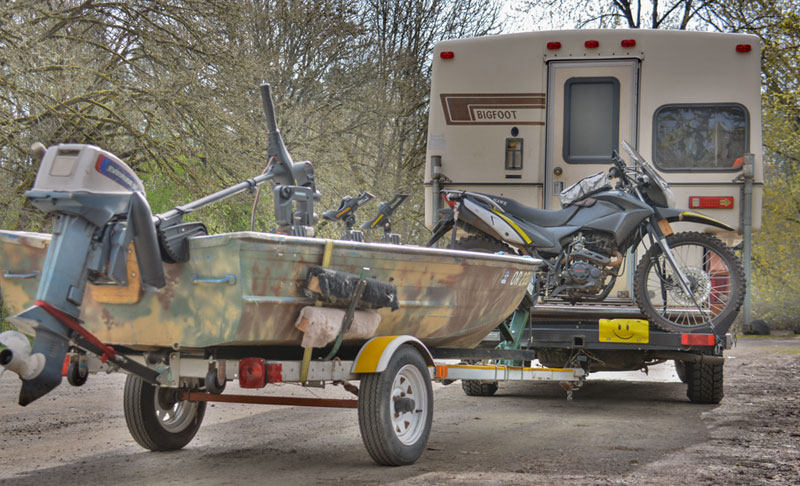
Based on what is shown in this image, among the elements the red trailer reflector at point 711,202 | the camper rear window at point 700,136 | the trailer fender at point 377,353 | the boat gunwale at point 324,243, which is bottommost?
the trailer fender at point 377,353

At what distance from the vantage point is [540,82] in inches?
390

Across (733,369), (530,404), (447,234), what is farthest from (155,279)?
(733,369)

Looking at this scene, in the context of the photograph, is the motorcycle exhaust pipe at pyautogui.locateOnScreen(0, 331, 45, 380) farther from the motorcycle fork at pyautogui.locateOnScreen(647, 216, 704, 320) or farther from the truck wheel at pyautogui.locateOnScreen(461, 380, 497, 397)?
the truck wheel at pyautogui.locateOnScreen(461, 380, 497, 397)

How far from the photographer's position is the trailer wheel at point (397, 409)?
18.7ft

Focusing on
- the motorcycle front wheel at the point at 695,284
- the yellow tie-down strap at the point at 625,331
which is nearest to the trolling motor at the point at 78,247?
the yellow tie-down strap at the point at 625,331

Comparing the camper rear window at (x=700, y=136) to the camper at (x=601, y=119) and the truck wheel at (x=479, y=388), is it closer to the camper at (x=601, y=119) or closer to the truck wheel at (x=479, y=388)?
the camper at (x=601, y=119)

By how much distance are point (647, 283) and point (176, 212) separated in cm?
464

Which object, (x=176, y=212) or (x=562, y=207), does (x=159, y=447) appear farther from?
(x=562, y=207)

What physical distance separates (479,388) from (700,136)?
3326 mm

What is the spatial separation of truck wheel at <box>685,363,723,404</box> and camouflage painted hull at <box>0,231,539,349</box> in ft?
13.6

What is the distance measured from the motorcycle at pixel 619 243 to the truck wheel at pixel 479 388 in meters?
1.82

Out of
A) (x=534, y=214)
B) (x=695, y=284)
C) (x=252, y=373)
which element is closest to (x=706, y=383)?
(x=695, y=284)

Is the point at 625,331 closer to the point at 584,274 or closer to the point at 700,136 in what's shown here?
the point at 584,274

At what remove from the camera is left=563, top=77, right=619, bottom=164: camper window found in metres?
9.84
